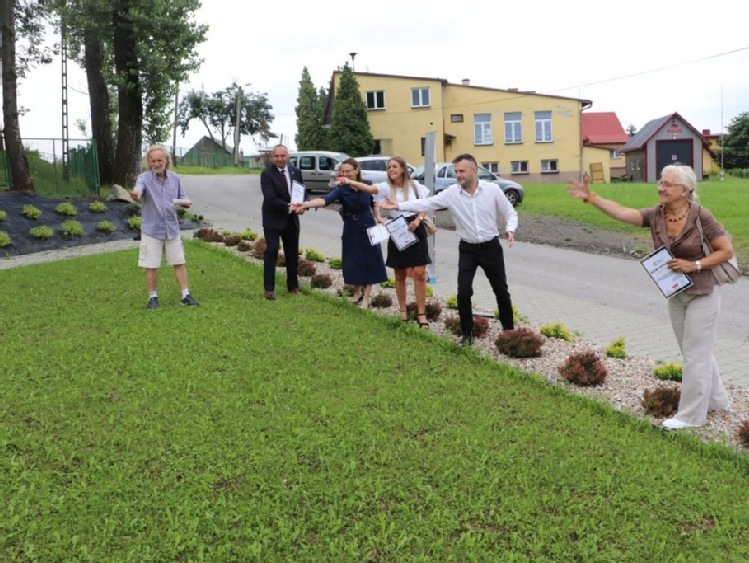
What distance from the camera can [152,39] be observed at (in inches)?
818

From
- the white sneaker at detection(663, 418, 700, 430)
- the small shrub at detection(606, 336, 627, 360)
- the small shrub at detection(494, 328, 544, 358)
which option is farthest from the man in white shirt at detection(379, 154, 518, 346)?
the white sneaker at detection(663, 418, 700, 430)

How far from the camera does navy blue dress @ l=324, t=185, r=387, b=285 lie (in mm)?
8430

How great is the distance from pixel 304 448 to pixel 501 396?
1.81m

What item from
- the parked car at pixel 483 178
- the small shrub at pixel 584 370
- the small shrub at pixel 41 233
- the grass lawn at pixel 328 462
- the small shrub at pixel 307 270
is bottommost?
the grass lawn at pixel 328 462

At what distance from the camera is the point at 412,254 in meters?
7.84

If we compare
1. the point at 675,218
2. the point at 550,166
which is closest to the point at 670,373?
the point at 675,218

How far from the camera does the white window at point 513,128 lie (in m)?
45.7

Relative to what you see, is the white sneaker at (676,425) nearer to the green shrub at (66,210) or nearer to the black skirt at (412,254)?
the black skirt at (412,254)

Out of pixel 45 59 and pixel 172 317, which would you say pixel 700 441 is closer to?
pixel 172 317

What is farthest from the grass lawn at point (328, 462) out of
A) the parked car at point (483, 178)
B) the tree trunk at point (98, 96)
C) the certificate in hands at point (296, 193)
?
the tree trunk at point (98, 96)

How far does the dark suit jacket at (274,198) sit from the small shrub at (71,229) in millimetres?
9302

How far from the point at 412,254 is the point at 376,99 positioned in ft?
130

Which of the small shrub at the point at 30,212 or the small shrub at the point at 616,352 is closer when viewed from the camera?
the small shrub at the point at 616,352

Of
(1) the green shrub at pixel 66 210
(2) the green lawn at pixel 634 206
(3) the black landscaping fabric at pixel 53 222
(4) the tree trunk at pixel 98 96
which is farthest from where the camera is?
(4) the tree trunk at pixel 98 96
